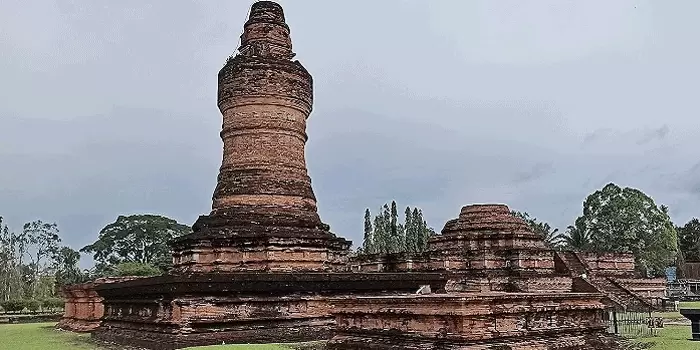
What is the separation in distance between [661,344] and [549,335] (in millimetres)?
4233

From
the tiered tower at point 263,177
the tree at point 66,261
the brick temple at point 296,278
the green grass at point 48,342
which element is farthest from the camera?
the tree at point 66,261

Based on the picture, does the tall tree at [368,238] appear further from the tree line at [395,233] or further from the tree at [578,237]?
the tree at [578,237]

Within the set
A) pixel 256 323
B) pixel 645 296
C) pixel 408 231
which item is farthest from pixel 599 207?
pixel 256 323

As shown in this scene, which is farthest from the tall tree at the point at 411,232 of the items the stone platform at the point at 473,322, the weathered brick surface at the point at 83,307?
the stone platform at the point at 473,322

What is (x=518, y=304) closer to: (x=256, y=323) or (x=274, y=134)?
(x=256, y=323)

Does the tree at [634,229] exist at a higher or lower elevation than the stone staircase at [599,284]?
higher

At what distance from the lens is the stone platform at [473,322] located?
10039 millimetres

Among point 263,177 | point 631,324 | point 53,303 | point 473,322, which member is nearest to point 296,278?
point 263,177

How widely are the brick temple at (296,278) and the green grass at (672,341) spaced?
119 cm

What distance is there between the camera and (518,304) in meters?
10.7

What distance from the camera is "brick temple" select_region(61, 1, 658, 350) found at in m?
10.9

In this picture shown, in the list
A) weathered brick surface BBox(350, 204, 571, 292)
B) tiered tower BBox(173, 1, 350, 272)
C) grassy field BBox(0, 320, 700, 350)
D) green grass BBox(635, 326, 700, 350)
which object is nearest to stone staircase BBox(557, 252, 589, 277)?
weathered brick surface BBox(350, 204, 571, 292)

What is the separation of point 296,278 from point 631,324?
30.2 ft

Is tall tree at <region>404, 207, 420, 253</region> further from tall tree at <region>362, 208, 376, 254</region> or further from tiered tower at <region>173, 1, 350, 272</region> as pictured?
tiered tower at <region>173, 1, 350, 272</region>
